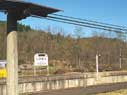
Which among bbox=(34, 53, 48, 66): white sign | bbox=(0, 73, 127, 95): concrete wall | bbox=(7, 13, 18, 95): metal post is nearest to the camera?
bbox=(7, 13, 18, 95): metal post

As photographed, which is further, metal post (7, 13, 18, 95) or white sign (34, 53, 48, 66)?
white sign (34, 53, 48, 66)

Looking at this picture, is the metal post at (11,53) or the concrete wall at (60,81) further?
the concrete wall at (60,81)

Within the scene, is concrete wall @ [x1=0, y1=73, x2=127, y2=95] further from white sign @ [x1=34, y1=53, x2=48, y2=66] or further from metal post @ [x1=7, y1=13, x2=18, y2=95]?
metal post @ [x1=7, y1=13, x2=18, y2=95]

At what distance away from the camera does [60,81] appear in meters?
26.4

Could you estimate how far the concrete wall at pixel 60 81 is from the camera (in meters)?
23.7

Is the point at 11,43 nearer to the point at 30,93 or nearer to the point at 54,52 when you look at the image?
the point at 30,93

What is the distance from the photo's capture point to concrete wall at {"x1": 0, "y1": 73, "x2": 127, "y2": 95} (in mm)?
23656

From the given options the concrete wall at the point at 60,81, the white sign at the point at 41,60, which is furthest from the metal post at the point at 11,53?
the white sign at the point at 41,60

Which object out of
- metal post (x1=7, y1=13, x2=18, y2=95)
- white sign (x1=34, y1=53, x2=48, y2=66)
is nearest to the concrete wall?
white sign (x1=34, y1=53, x2=48, y2=66)

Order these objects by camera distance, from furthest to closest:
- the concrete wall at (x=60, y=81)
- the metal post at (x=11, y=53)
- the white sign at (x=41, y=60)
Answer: the white sign at (x=41, y=60), the concrete wall at (x=60, y=81), the metal post at (x=11, y=53)

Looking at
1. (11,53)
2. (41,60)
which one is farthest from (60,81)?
(11,53)

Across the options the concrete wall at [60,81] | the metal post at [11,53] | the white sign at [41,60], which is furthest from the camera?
the white sign at [41,60]

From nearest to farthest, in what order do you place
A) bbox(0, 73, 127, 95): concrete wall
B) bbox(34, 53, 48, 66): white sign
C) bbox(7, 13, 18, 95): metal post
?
bbox(7, 13, 18, 95): metal post
bbox(0, 73, 127, 95): concrete wall
bbox(34, 53, 48, 66): white sign

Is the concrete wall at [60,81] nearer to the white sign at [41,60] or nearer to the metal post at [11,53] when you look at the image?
the white sign at [41,60]
